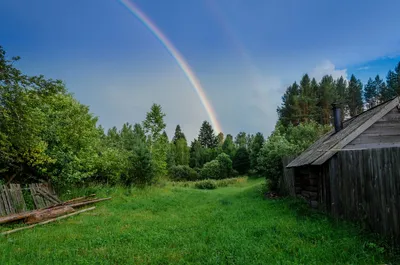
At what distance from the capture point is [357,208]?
5.90 metres

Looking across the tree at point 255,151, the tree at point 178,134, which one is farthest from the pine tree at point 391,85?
the tree at point 178,134

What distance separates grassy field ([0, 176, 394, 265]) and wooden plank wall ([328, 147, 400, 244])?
0.43 metres

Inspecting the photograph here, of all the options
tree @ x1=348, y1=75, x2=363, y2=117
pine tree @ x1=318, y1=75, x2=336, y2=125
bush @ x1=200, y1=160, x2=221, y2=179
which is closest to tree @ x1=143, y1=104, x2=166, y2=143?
bush @ x1=200, y1=160, x2=221, y2=179

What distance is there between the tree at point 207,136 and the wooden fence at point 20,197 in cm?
6033

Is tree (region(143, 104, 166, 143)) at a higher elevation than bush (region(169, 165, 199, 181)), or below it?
higher

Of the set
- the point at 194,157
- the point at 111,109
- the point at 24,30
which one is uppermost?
the point at 24,30

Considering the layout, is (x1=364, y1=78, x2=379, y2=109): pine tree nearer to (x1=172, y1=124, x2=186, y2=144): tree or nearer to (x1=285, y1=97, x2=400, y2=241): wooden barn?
(x1=172, y1=124, x2=186, y2=144): tree

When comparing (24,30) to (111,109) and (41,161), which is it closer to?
(41,161)

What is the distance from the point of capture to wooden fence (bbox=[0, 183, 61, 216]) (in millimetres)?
9078

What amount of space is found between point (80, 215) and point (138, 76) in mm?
13538

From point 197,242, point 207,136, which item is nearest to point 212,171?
point 207,136

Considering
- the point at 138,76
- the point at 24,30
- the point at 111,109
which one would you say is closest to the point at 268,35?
the point at 138,76

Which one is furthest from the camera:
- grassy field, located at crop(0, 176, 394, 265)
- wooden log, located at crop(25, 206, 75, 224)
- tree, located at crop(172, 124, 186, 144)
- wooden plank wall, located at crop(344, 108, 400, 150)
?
tree, located at crop(172, 124, 186, 144)

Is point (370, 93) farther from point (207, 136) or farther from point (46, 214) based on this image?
point (46, 214)
